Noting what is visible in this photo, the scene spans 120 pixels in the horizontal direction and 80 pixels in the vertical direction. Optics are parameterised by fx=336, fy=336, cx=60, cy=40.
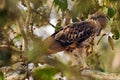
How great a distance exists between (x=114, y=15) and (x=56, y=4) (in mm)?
548

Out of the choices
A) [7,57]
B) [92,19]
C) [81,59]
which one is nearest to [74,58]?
[81,59]

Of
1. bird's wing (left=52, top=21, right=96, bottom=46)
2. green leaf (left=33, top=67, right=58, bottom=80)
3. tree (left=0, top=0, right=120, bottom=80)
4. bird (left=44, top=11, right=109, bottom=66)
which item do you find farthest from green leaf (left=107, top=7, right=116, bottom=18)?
green leaf (left=33, top=67, right=58, bottom=80)

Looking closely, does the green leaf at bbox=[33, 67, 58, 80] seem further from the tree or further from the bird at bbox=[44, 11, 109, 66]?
the bird at bbox=[44, 11, 109, 66]

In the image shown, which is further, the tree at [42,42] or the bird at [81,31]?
the bird at [81,31]

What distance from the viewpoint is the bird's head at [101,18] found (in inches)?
101

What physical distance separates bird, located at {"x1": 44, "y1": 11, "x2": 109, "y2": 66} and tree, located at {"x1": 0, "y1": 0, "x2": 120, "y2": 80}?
0.18 ft

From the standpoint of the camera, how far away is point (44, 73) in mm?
1009

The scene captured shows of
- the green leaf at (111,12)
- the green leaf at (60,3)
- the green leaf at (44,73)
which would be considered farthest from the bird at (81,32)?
the green leaf at (44,73)

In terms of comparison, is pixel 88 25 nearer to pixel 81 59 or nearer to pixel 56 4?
pixel 81 59

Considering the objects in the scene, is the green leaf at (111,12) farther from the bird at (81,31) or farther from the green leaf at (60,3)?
the green leaf at (60,3)

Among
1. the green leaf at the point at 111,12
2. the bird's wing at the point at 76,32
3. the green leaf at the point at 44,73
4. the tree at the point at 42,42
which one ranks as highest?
the bird's wing at the point at 76,32

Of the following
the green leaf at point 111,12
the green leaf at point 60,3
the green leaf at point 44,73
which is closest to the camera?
the green leaf at point 44,73

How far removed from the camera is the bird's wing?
257 cm

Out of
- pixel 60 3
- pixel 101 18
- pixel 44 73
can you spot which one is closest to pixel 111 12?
pixel 101 18
